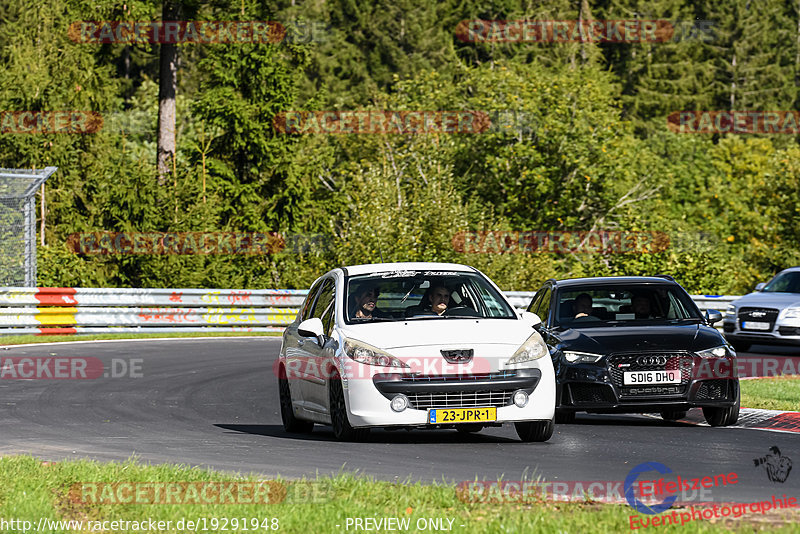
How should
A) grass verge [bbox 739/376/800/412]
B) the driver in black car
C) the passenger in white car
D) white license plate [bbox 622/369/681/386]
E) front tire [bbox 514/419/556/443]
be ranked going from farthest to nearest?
grass verge [bbox 739/376/800/412] → the driver in black car → white license plate [bbox 622/369/681/386] → the passenger in white car → front tire [bbox 514/419/556/443]

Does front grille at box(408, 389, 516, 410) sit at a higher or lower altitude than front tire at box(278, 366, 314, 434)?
higher

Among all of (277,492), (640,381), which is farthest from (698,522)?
(640,381)

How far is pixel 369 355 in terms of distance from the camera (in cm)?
1138

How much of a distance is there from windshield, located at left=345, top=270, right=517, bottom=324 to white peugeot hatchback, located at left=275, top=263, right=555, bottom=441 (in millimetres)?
12

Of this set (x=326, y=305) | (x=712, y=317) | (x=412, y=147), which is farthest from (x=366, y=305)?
(x=412, y=147)

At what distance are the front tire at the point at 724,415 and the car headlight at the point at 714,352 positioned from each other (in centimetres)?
37

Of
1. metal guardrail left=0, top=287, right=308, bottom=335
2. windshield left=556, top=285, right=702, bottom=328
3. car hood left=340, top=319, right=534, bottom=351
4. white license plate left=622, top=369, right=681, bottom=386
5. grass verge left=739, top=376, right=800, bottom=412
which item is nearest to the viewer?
car hood left=340, top=319, right=534, bottom=351

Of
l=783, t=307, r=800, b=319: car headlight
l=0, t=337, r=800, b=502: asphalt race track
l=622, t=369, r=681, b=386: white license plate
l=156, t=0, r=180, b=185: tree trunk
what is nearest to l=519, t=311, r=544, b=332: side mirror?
l=0, t=337, r=800, b=502: asphalt race track

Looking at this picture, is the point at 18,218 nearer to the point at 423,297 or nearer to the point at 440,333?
the point at 423,297

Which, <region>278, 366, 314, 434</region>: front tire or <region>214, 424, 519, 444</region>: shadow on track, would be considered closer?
<region>214, 424, 519, 444</region>: shadow on track

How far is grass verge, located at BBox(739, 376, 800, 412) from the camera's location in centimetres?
1551

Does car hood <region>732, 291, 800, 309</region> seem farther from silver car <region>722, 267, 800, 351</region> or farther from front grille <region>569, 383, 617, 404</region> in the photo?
front grille <region>569, 383, 617, 404</region>

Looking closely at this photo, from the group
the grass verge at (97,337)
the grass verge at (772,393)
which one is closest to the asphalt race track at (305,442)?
the grass verge at (772,393)

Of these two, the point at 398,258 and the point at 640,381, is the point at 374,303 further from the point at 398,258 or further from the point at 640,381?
the point at 398,258
